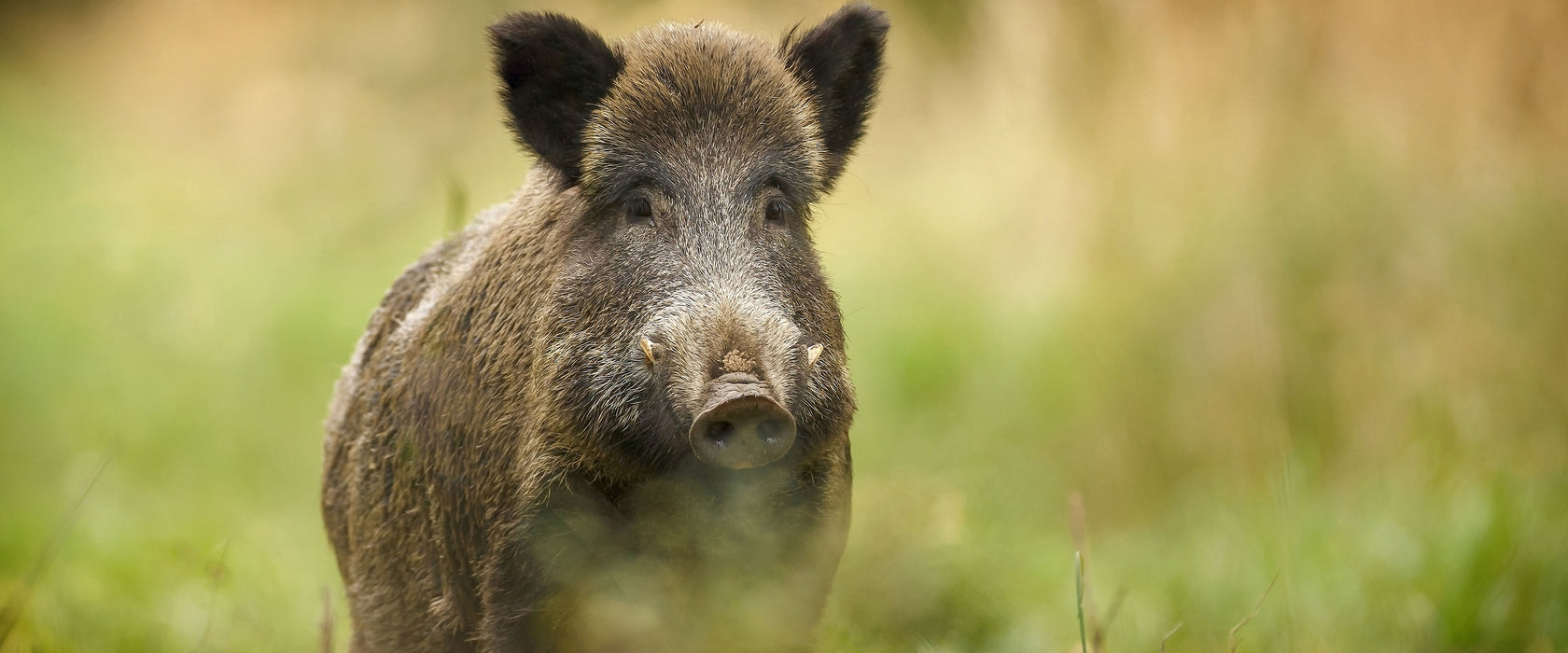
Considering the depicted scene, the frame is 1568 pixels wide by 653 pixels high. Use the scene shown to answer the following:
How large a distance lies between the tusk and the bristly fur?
12 millimetres

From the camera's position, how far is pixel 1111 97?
7.81 m

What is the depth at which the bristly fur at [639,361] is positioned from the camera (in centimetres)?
316

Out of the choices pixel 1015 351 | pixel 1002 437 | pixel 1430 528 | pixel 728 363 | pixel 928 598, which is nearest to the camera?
pixel 728 363

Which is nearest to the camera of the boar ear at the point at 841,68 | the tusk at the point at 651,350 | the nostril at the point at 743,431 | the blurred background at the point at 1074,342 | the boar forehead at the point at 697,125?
the nostril at the point at 743,431

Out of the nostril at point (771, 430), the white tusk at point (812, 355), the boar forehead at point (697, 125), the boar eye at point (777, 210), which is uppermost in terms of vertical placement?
the boar forehead at point (697, 125)

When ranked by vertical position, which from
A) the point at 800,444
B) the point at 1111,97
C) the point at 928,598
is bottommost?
the point at 928,598

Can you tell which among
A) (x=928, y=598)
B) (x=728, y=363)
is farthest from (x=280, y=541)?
(x=728, y=363)

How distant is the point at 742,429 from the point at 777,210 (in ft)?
3.17

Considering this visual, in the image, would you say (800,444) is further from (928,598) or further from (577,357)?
(928,598)

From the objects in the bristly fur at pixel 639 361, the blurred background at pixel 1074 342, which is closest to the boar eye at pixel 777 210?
the bristly fur at pixel 639 361

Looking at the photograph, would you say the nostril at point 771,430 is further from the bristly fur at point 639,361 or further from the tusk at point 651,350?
the tusk at point 651,350

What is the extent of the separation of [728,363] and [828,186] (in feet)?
3.47

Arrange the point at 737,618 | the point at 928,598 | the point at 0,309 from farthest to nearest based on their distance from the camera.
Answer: the point at 0,309 < the point at 928,598 < the point at 737,618

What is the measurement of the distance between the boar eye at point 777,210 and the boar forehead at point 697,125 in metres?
0.05
